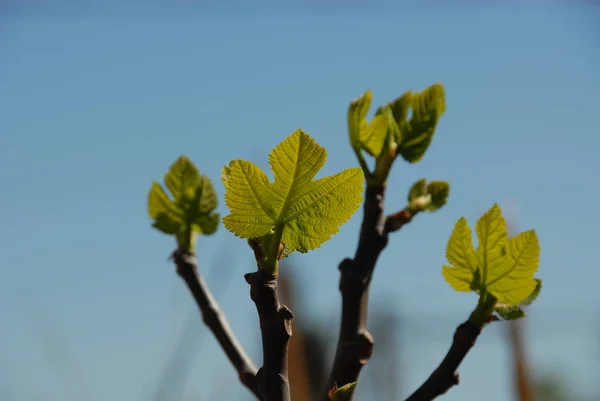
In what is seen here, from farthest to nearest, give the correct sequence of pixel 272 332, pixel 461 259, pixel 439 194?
pixel 439 194, pixel 461 259, pixel 272 332

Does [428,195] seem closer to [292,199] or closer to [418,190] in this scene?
[418,190]

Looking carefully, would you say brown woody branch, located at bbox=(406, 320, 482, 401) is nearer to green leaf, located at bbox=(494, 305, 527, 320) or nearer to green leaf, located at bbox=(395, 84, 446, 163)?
green leaf, located at bbox=(494, 305, 527, 320)

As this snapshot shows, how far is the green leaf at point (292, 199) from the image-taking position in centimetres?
41

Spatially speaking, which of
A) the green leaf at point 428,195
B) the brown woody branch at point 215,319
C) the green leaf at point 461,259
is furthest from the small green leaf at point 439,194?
the brown woody branch at point 215,319

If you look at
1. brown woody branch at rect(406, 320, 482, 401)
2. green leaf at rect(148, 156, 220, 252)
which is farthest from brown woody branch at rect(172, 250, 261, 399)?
brown woody branch at rect(406, 320, 482, 401)

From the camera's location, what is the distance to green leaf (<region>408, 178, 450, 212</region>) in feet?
1.92

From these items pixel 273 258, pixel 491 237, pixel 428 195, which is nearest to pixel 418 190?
pixel 428 195

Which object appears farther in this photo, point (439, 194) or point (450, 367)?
point (439, 194)

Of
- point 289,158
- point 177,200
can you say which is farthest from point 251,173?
point 177,200

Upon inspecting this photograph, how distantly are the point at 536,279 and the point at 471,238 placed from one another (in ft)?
0.19

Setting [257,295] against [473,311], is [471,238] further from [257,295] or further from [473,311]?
[257,295]

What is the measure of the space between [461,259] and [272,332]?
17 centimetres

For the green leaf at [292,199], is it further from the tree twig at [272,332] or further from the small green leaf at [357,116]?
the small green leaf at [357,116]

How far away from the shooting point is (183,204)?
2.15 feet
